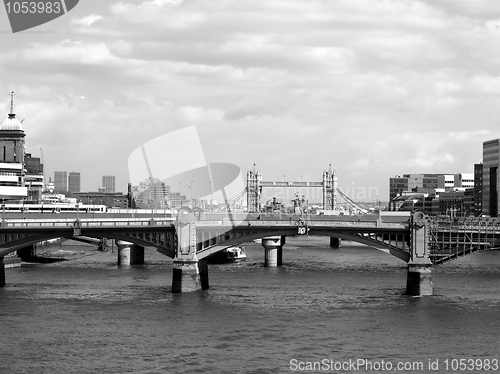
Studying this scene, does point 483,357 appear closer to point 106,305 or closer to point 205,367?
point 205,367

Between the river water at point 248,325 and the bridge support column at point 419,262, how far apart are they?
1.51 meters

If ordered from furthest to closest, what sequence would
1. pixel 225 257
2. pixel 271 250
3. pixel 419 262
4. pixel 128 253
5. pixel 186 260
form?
pixel 225 257, pixel 128 253, pixel 271 250, pixel 186 260, pixel 419 262

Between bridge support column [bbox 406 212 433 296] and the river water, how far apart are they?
4.96 ft

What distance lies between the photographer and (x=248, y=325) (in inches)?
2783

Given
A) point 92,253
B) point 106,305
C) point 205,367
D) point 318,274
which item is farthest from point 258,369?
point 92,253

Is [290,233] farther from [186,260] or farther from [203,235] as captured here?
[186,260]

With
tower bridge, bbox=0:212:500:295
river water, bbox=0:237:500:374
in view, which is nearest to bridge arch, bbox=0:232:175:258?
tower bridge, bbox=0:212:500:295

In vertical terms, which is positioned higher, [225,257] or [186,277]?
[186,277]

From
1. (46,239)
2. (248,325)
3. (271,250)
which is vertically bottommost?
Answer: (248,325)

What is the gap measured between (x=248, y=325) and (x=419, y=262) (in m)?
24.8

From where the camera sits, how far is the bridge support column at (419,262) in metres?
88.4

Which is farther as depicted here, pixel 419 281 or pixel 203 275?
pixel 203 275

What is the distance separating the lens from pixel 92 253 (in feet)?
542

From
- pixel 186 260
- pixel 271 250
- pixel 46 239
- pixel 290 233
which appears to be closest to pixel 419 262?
pixel 290 233
